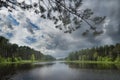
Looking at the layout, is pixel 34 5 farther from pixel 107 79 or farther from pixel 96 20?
pixel 107 79

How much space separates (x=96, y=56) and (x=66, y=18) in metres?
155

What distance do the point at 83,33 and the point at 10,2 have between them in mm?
3639

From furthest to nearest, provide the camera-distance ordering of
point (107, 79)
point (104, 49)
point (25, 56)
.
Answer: point (25, 56) → point (104, 49) → point (107, 79)

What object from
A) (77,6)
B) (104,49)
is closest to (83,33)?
(77,6)

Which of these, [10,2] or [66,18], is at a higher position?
[10,2]

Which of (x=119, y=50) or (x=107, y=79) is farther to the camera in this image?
(x=119, y=50)

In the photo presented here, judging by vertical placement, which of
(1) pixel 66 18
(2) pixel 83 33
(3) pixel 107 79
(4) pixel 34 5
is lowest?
(3) pixel 107 79

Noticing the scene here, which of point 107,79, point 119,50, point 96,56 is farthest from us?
point 96,56

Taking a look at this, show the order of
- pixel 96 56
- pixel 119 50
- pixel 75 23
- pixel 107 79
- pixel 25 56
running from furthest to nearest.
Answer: pixel 25 56, pixel 96 56, pixel 119 50, pixel 107 79, pixel 75 23

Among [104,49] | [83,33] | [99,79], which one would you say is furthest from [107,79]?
[104,49]

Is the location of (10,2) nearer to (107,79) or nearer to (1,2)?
(1,2)

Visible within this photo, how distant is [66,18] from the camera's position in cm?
944

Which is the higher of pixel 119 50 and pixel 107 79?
pixel 119 50

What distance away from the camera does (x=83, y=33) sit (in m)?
9.52
